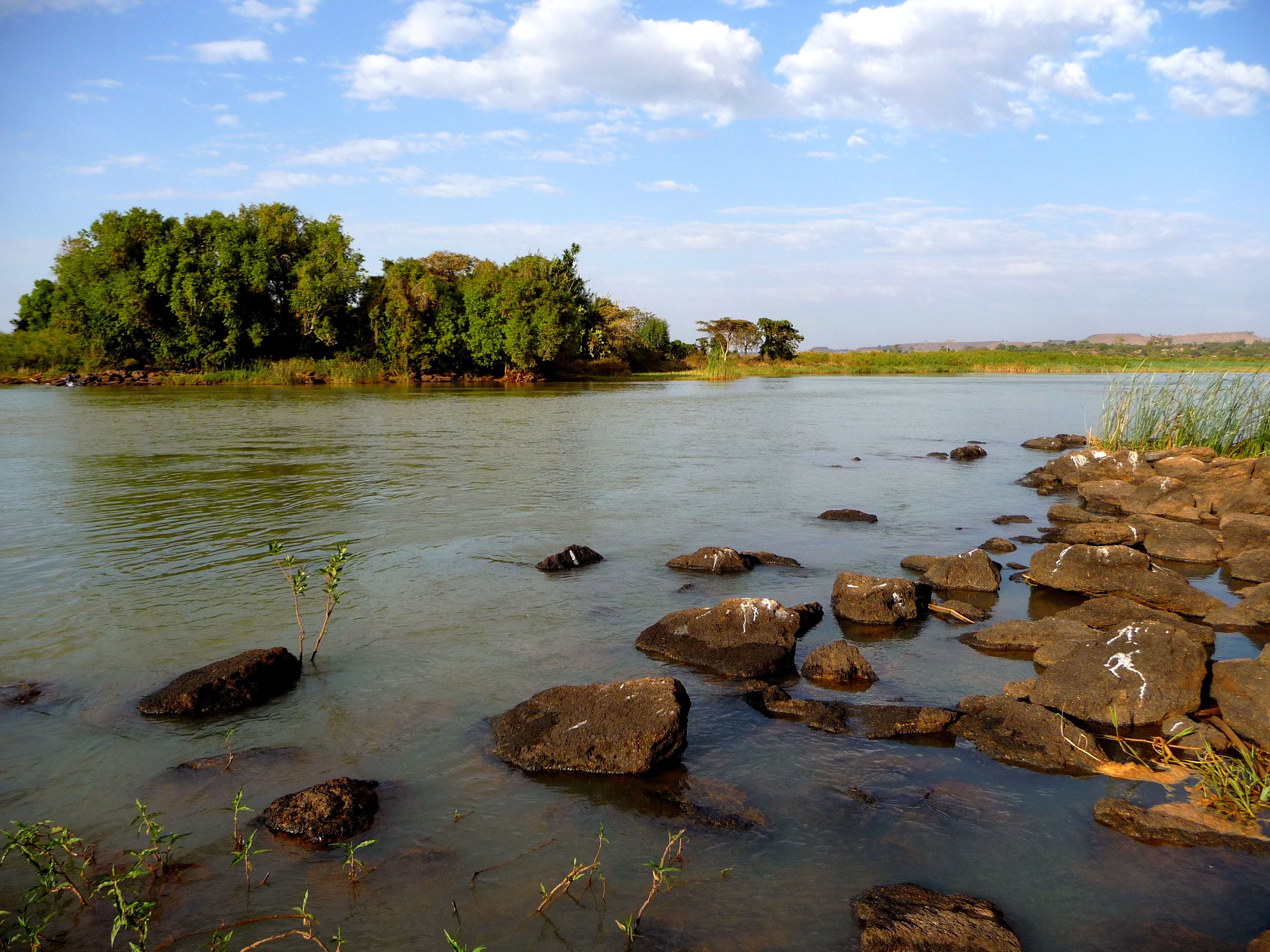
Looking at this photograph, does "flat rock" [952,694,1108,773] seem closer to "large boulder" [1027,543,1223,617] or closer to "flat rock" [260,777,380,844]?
"large boulder" [1027,543,1223,617]

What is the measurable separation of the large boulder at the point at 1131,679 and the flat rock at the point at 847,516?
7.38 m

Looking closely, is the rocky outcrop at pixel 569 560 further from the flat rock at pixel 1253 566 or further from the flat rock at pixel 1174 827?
the flat rock at pixel 1253 566

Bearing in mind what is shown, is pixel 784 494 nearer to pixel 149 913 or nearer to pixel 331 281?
pixel 149 913

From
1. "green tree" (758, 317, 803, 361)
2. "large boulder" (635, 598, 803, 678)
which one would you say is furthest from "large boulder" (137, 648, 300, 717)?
"green tree" (758, 317, 803, 361)

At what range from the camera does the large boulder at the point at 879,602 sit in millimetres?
8586

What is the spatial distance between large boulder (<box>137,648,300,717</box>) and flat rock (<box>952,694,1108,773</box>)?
5.63 meters

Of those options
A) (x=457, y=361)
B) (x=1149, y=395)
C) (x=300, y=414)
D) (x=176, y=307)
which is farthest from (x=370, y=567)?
(x=457, y=361)

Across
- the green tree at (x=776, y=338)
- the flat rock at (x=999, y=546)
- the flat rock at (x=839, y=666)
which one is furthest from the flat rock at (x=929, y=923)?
the green tree at (x=776, y=338)

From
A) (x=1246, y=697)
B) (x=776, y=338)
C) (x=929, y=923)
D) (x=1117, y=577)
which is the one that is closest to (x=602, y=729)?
(x=929, y=923)

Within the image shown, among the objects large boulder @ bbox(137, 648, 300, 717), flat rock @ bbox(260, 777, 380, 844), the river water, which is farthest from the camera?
large boulder @ bbox(137, 648, 300, 717)

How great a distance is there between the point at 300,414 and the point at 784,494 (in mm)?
24131

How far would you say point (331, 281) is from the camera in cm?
5347

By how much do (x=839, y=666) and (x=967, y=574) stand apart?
365 cm

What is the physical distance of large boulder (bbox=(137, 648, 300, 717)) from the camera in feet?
20.6
